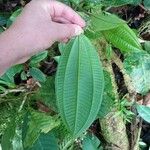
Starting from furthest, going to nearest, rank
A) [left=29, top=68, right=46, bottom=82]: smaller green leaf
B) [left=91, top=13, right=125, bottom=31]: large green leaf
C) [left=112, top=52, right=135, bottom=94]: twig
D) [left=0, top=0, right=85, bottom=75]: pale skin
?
[left=112, top=52, right=135, bottom=94]: twig < [left=29, top=68, right=46, bottom=82]: smaller green leaf < [left=91, top=13, right=125, bottom=31]: large green leaf < [left=0, top=0, right=85, bottom=75]: pale skin

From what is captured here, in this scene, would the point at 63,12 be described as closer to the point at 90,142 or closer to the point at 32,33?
the point at 32,33

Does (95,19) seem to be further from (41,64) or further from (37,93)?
(41,64)

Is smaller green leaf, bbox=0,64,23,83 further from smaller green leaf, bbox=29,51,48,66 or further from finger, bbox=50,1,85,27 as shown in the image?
finger, bbox=50,1,85,27

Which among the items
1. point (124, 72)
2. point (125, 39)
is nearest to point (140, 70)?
point (125, 39)

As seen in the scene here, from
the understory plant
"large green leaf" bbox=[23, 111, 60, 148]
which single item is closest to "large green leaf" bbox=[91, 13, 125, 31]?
the understory plant

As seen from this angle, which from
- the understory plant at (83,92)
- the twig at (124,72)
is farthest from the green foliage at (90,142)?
the twig at (124,72)

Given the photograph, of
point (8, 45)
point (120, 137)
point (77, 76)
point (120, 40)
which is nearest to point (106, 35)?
point (120, 40)
